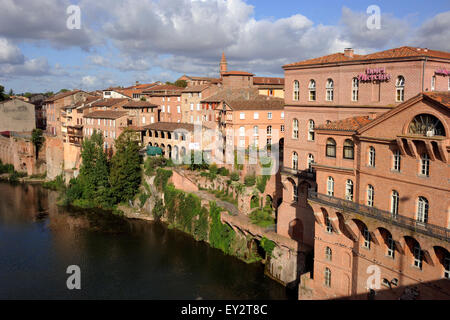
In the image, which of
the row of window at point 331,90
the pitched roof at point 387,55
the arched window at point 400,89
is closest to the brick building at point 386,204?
the arched window at point 400,89

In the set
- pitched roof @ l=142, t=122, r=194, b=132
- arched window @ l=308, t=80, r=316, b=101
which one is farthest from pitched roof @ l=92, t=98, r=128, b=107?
arched window @ l=308, t=80, r=316, b=101

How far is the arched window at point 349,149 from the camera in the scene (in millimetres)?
25281

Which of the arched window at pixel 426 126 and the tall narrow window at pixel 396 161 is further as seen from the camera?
Result: the tall narrow window at pixel 396 161

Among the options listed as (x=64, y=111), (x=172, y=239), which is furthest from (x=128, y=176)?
(x=64, y=111)

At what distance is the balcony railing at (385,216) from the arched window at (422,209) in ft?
1.35

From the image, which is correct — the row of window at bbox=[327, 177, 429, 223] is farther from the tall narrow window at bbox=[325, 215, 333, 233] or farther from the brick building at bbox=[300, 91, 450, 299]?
the tall narrow window at bbox=[325, 215, 333, 233]

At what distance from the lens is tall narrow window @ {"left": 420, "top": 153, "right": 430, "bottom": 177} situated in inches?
830

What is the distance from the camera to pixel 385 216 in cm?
2281

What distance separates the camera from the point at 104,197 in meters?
53.1

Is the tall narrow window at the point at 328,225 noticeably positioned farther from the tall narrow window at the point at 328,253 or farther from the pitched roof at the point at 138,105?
the pitched roof at the point at 138,105

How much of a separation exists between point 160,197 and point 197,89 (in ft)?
64.7

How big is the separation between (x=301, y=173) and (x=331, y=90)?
6.63m

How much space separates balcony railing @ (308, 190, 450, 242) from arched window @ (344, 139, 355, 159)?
8.85 feet

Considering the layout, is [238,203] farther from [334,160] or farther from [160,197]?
[334,160]
